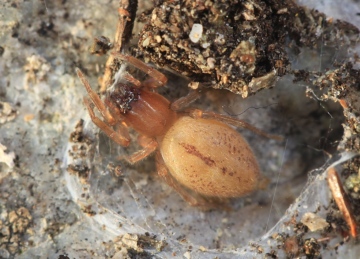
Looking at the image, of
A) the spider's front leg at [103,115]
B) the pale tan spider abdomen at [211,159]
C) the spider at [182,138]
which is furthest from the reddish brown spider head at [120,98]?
the pale tan spider abdomen at [211,159]

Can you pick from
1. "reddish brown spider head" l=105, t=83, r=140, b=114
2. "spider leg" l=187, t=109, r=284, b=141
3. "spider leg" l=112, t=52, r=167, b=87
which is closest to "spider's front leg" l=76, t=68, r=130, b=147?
"reddish brown spider head" l=105, t=83, r=140, b=114


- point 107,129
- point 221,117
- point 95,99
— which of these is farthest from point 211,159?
point 95,99

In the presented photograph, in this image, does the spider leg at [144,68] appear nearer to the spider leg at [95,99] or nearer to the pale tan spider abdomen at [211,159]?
the spider leg at [95,99]

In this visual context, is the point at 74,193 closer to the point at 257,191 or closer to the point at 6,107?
the point at 6,107

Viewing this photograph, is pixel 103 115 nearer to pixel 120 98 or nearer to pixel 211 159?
pixel 120 98

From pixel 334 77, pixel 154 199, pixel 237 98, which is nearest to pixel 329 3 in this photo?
pixel 334 77

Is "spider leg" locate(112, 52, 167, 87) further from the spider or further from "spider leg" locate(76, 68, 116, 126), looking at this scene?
"spider leg" locate(76, 68, 116, 126)
